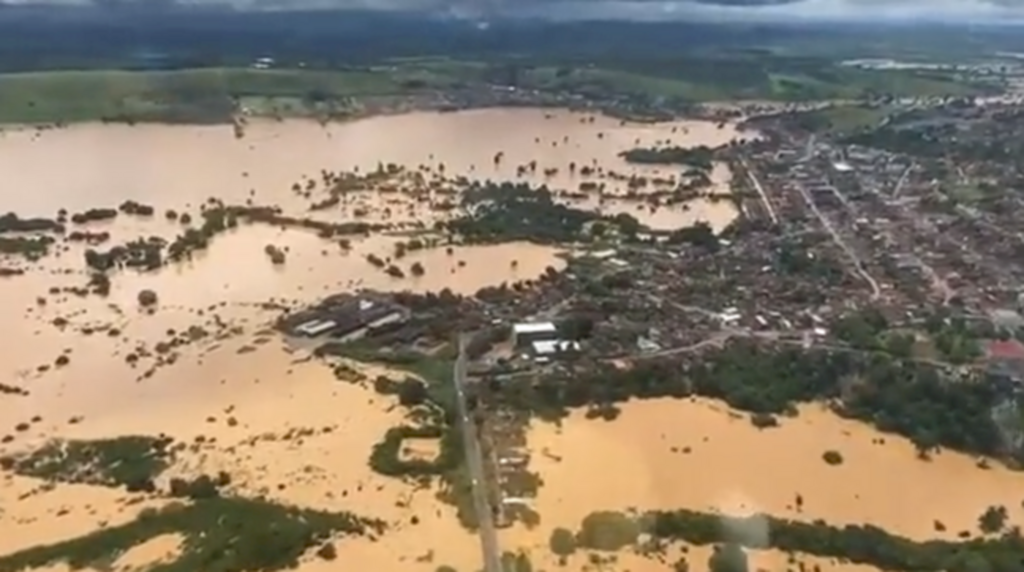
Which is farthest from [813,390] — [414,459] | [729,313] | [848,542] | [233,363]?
[233,363]

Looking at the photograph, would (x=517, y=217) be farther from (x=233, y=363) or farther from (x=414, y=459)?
(x=414, y=459)

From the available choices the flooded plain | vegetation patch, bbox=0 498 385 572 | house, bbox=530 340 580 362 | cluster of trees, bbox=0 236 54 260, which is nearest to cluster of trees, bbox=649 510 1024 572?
the flooded plain

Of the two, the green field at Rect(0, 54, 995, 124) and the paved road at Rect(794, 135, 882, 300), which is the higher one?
the green field at Rect(0, 54, 995, 124)

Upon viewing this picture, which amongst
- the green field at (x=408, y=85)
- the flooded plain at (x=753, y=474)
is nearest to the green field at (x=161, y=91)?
the green field at (x=408, y=85)

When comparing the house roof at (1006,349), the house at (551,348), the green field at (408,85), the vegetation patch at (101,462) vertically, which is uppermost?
the green field at (408,85)

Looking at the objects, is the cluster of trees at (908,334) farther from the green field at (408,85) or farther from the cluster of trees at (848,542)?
the green field at (408,85)

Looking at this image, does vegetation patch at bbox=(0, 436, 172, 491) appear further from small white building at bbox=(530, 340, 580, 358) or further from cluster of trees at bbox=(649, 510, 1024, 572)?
cluster of trees at bbox=(649, 510, 1024, 572)

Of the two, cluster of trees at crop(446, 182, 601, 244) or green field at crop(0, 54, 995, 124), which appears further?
green field at crop(0, 54, 995, 124)
